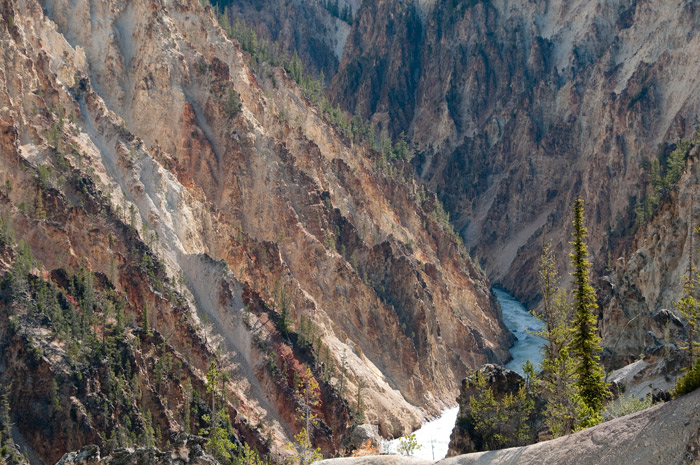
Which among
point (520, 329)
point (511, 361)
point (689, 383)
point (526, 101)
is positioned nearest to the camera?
point (689, 383)

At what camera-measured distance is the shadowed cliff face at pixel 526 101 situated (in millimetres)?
127125

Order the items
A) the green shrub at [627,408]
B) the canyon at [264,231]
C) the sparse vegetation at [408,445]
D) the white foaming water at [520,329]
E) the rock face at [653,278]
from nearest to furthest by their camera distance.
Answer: the green shrub at [627,408] → the sparse vegetation at [408,445] → the rock face at [653,278] → the canyon at [264,231] → the white foaming water at [520,329]

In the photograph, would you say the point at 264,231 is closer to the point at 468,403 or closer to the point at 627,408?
the point at 468,403

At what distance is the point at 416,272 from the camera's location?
330ft

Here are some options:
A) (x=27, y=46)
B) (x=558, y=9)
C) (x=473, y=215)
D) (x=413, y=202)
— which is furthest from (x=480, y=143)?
(x=27, y=46)

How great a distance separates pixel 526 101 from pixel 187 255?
313ft

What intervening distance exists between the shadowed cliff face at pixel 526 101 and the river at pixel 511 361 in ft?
12.4

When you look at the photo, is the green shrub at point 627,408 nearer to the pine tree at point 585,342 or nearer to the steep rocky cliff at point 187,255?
the pine tree at point 585,342

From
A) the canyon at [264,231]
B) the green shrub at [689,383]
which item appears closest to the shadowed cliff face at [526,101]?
the canyon at [264,231]

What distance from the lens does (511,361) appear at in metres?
107

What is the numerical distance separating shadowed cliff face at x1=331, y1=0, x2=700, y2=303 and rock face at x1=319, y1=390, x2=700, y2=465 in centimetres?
8627

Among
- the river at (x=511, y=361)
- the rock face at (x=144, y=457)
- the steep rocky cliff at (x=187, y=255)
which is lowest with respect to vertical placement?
the river at (x=511, y=361)

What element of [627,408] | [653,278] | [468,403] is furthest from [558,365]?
[653,278]

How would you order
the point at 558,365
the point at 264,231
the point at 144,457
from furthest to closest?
the point at 264,231, the point at 558,365, the point at 144,457
